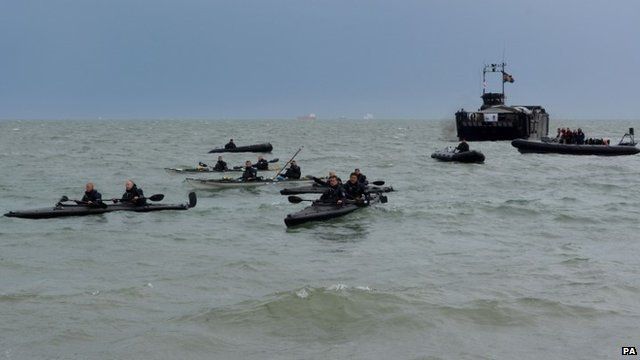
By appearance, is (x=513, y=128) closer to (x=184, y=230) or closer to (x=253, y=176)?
(x=253, y=176)

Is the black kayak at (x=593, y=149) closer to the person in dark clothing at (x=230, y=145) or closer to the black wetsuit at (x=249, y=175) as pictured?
the person in dark clothing at (x=230, y=145)

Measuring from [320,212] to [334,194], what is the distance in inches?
56.2

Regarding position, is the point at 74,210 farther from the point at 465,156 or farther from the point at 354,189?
the point at 465,156

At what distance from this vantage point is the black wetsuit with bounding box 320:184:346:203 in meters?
23.5

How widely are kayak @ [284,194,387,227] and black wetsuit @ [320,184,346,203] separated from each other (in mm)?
256

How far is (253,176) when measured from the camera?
3234 centimetres

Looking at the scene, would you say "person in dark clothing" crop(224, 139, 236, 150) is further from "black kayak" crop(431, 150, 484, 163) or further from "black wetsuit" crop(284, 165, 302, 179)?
"black wetsuit" crop(284, 165, 302, 179)

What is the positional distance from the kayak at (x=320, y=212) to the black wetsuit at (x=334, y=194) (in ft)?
0.84

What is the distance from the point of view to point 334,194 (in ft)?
77.3

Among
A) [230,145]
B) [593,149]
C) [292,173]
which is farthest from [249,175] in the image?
[593,149]

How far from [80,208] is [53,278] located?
8.22m

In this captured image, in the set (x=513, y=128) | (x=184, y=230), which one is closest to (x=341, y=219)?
(x=184, y=230)

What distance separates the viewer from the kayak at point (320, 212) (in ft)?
71.3

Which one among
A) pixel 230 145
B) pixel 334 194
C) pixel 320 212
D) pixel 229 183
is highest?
pixel 334 194
